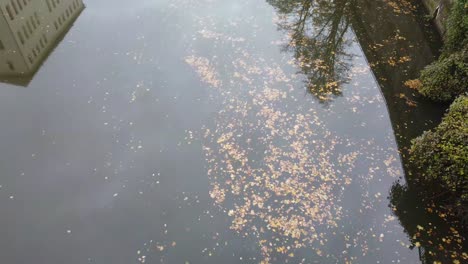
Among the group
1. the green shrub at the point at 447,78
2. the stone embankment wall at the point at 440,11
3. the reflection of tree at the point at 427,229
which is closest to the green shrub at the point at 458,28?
the green shrub at the point at 447,78

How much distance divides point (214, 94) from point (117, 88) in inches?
136

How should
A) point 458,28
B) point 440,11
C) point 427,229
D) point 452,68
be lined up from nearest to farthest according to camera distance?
point 427,229
point 452,68
point 458,28
point 440,11

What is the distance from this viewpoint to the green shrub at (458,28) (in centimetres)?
1212

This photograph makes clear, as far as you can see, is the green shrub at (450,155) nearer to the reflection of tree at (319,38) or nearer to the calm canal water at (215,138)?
the calm canal water at (215,138)

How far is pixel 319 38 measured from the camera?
612 inches

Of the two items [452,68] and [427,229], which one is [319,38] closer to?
[452,68]

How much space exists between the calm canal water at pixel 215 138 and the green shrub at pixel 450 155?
926 millimetres

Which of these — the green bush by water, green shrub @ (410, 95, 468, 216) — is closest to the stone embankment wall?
the green bush by water

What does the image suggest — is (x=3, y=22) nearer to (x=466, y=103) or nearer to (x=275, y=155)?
(x=275, y=155)

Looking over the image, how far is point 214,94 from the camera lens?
1280 centimetres

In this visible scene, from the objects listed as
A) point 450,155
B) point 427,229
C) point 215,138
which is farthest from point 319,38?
point 427,229

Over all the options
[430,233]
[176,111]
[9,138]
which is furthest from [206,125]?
[430,233]

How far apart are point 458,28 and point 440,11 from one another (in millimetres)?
3590

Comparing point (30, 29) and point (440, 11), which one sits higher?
point (440, 11)
